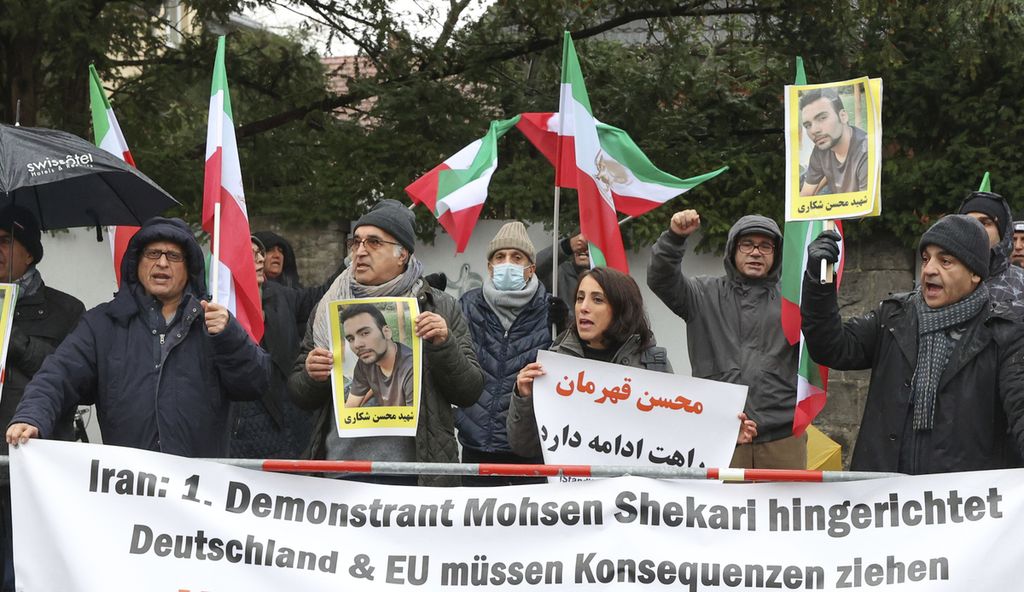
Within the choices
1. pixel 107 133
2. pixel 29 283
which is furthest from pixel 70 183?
pixel 29 283

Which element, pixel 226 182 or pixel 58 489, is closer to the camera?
pixel 58 489

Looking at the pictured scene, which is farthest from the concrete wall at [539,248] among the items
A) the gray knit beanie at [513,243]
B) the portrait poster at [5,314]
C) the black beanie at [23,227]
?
the portrait poster at [5,314]

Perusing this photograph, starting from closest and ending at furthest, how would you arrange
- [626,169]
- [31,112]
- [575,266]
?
[626,169] < [575,266] < [31,112]

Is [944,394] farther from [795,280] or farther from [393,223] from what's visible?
[393,223]

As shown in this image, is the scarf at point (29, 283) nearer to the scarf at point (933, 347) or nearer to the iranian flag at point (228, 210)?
the iranian flag at point (228, 210)

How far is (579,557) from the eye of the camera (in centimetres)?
439

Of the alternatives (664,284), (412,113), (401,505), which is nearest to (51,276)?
(412,113)

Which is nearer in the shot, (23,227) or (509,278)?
(23,227)

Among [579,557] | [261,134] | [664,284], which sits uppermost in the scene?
[261,134]

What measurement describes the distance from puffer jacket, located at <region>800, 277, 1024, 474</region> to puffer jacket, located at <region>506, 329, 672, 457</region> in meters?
0.60

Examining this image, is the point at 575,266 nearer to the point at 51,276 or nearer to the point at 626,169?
the point at 626,169

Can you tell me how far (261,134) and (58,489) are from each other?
20.9ft

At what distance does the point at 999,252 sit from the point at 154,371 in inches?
124

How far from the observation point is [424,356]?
5.16 metres
